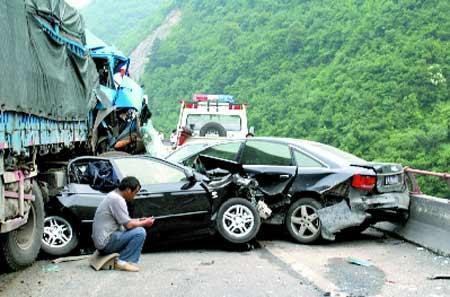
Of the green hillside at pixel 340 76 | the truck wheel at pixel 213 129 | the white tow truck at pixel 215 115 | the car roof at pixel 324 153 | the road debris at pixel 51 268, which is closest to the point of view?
the road debris at pixel 51 268

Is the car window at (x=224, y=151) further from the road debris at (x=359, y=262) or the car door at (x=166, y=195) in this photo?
the road debris at (x=359, y=262)

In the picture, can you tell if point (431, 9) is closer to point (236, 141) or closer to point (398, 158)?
point (398, 158)

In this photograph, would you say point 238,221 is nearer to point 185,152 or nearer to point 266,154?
point 266,154

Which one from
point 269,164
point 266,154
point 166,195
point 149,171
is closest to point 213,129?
point 266,154

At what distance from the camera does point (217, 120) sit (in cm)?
1878

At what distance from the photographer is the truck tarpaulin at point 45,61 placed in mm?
6336

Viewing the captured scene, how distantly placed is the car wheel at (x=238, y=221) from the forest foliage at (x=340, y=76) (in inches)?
602

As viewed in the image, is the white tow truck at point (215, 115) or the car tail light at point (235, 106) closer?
the white tow truck at point (215, 115)

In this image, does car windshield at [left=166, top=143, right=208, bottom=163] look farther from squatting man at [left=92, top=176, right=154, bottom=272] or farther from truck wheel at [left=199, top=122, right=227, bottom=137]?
truck wheel at [left=199, top=122, right=227, bottom=137]

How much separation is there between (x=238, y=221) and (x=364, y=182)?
188 cm

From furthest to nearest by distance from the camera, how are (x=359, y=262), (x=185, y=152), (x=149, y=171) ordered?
(x=185, y=152)
(x=149, y=171)
(x=359, y=262)

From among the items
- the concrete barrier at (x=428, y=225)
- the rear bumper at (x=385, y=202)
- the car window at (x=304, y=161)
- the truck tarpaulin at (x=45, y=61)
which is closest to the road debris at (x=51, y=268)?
the truck tarpaulin at (x=45, y=61)

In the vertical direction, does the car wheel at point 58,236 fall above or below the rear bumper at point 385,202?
below

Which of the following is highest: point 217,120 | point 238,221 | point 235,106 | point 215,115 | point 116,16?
point 116,16
